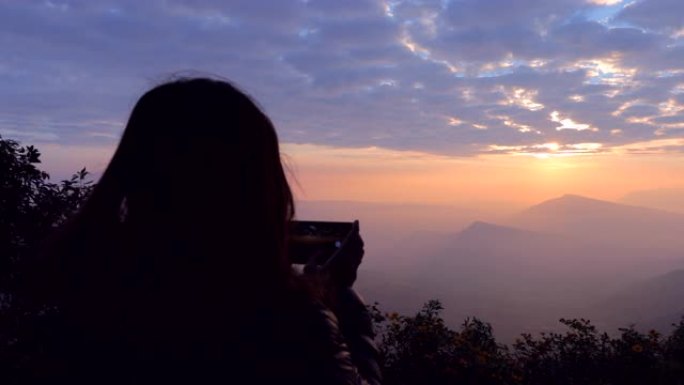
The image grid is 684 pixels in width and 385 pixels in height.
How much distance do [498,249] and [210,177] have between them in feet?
562

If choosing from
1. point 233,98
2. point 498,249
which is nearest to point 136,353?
point 233,98

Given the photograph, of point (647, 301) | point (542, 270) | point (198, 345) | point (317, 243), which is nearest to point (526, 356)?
point (317, 243)

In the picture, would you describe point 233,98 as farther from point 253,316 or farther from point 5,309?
point 5,309

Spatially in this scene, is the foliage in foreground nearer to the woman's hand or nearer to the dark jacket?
the woman's hand

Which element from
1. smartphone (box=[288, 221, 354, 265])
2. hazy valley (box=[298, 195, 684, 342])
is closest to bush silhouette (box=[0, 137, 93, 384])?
smartphone (box=[288, 221, 354, 265])

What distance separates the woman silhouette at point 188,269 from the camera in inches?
50.0

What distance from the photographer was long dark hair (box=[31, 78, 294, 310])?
52.3 inches

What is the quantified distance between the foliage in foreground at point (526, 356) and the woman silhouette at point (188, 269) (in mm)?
3290

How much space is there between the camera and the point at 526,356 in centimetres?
477

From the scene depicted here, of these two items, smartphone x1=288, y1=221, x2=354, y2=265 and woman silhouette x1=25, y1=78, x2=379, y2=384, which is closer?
woman silhouette x1=25, y1=78, x2=379, y2=384

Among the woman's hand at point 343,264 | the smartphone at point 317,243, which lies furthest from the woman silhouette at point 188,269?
the smartphone at point 317,243

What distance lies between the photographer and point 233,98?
146 centimetres

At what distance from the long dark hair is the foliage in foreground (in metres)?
3.33

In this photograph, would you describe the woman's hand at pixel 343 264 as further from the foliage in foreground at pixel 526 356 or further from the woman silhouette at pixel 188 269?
the foliage in foreground at pixel 526 356
